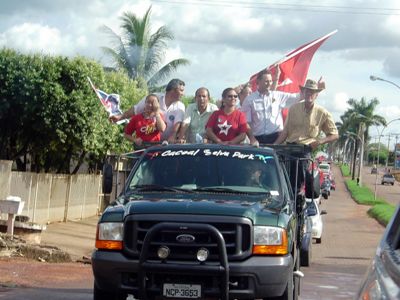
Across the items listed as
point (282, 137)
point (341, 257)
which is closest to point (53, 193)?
point (341, 257)

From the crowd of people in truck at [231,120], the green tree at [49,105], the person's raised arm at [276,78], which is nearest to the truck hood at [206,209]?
the crowd of people in truck at [231,120]

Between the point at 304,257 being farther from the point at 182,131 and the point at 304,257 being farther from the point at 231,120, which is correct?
the point at 231,120

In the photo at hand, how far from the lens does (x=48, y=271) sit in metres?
14.2

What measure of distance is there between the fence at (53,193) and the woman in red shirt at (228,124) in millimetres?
10211

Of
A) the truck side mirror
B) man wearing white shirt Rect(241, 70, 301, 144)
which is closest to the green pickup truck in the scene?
the truck side mirror

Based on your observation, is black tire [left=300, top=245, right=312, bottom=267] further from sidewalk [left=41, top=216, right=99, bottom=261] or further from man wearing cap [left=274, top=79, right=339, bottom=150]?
man wearing cap [left=274, top=79, right=339, bottom=150]

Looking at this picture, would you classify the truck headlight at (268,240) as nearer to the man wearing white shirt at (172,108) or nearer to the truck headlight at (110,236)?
the truck headlight at (110,236)

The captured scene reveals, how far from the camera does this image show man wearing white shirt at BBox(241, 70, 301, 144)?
12531 millimetres

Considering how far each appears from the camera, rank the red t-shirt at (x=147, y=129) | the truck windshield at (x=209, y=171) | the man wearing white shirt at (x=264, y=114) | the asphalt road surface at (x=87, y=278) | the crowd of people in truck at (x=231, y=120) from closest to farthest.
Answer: the truck windshield at (x=209, y=171) → the crowd of people in truck at (x=231, y=120) → the asphalt road surface at (x=87, y=278) → the red t-shirt at (x=147, y=129) → the man wearing white shirt at (x=264, y=114)

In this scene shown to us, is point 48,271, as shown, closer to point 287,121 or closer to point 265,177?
point 287,121

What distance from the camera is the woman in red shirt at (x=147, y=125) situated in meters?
11.8

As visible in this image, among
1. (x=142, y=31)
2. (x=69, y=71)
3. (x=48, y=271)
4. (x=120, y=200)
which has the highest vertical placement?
(x=142, y=31)

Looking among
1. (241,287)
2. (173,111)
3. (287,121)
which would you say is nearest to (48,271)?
(173,111)

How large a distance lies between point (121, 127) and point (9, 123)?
464cm
